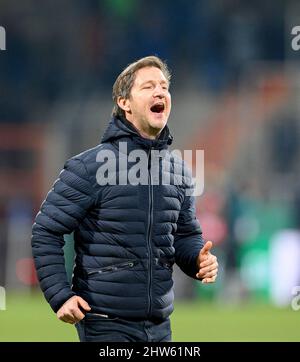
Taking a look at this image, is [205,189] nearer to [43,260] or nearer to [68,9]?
[68,9]

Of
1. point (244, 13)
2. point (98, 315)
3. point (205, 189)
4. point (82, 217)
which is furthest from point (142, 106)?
point (244, 13)

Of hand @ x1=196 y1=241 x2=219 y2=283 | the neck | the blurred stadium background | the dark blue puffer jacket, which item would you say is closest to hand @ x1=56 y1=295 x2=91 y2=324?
the dark blue puffer jacket

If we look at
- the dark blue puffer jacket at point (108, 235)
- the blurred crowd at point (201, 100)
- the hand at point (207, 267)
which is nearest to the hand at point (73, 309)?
the dark blue puffer jacket at point (108, 235)

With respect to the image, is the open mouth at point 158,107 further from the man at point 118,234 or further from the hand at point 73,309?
the hand at point 73,309

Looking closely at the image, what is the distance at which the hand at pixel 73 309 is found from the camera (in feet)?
15.0

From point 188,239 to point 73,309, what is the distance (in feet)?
2.46

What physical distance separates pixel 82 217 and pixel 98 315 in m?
0.42

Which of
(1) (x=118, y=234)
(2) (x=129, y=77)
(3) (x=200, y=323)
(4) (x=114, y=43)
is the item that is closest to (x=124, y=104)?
(2) (x=129, y=77)

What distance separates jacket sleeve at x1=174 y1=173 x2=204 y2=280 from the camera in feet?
16.4

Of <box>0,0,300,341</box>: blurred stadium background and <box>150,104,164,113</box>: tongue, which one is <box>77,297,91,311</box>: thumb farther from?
<box>0,0,300,341</box>: blurred stadium background

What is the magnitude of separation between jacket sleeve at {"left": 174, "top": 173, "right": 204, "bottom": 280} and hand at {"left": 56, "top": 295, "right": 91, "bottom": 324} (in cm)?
60

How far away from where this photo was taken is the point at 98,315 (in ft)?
15.5

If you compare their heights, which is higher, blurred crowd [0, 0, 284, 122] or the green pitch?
blurred crowd [0, 0, 284, 122]
